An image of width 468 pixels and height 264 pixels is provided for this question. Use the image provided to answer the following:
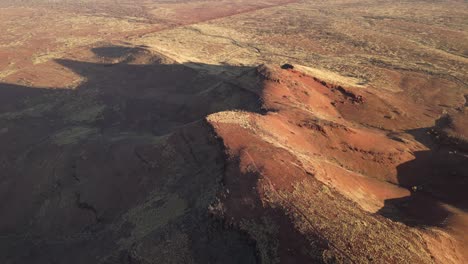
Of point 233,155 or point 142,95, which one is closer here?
point 233,155

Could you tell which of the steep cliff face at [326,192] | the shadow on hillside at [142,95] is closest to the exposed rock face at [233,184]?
the steep cliff face at [326,192]

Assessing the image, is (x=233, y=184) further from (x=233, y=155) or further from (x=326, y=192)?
(x=326, y=192)

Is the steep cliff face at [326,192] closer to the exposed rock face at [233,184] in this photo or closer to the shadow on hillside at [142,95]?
the exposed rock face at [233,184]

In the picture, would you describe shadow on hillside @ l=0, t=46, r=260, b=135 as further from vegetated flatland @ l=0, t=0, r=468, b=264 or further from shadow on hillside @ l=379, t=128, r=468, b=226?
shadow on hillside @ l=379, t=128, r=468, b=226

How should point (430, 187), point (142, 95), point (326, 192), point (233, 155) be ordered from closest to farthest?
1. point (326, 192)
2. point (233, 155)
3. point (430, 187)
4. point (142, 95)

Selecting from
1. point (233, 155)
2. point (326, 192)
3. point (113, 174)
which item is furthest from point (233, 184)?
point (113, 174)

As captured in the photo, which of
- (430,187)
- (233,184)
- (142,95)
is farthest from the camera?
(142,95)

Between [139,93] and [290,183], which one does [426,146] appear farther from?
[139,93]
